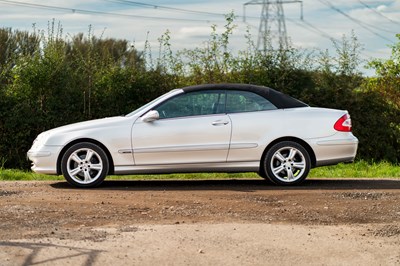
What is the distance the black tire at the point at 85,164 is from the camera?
44.5ft

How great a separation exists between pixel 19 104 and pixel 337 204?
989cm

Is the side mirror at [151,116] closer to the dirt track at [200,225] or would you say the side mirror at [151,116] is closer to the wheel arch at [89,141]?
the wheel arch at [89,141]

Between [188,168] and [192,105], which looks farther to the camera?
[192,105]

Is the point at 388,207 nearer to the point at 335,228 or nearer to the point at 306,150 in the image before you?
the point at 335,228

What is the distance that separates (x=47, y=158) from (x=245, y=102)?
3.21 m

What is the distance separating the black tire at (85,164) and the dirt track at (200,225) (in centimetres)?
23

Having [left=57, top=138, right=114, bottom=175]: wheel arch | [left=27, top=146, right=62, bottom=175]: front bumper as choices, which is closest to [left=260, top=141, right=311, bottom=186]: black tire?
[left=57, top=138, right=114, bottom=175]: wheel arch

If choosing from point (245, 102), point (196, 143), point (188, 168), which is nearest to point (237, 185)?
point (188, 168)

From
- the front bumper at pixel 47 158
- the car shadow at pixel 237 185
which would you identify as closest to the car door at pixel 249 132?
the car shadow at pixel 237 185

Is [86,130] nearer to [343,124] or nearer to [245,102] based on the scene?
[245,102]

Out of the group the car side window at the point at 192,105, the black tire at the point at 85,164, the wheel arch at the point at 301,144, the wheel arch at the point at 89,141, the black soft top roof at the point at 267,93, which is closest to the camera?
the black tire at the point at 85,164

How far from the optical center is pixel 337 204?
11.5 m

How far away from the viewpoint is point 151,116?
13.6 m

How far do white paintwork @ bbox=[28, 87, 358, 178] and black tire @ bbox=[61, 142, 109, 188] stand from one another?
14cm
